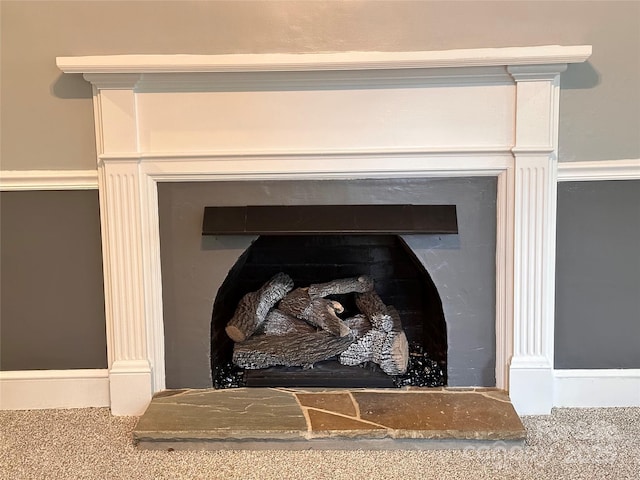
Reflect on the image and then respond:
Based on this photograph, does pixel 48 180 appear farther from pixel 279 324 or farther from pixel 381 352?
pixel 381 352

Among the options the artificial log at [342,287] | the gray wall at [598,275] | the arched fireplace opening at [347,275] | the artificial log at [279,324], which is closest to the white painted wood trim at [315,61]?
the gray wall at [598,275]

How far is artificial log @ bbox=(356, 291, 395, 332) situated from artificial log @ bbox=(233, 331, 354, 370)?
12cm

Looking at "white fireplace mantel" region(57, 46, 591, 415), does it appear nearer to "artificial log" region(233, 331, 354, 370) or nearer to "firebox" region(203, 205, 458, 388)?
"firebox" region(203, 205, 458, 388)

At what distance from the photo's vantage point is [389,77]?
6.81ft

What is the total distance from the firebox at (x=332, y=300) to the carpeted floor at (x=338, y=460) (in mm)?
401

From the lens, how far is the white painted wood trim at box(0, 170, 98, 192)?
2.19 m

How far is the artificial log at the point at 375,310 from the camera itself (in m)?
2.39

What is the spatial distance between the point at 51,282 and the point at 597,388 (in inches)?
83.1

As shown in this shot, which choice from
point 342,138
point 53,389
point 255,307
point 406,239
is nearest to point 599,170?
point 406,239

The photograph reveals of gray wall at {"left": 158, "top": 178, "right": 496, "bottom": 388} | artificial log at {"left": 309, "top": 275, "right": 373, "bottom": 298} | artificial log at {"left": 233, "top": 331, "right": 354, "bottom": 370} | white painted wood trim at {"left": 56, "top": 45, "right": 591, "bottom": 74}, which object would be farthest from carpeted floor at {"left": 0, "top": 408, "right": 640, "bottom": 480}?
white painted wood trim at {"left": 56, "top": 45, "right": 591, "bottom": 74}

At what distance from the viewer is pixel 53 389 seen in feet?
7.60

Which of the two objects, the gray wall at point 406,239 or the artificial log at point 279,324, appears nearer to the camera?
the gray wall at point 406,239

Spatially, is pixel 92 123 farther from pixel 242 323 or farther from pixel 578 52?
pixel 578 52

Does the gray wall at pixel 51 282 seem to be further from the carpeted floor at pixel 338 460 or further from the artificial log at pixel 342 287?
the artificial log at pixel 342 287
